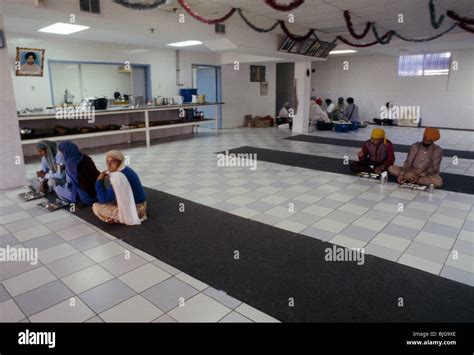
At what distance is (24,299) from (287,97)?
52.2 feet

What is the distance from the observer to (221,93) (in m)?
13.0

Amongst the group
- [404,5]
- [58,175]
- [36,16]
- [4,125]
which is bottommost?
[58,175]

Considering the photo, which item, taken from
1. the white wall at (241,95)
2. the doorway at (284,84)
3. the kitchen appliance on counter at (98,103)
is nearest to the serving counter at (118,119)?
the kitchen appliance on counter at (98,103)

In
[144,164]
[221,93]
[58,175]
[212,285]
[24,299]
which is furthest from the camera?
[221,93]

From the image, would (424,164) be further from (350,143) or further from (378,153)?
(350,143)

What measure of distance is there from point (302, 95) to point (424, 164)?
6.68 meters

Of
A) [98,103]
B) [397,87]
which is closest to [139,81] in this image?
[98,103]

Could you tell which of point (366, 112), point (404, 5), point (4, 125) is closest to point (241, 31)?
point (404, 5)

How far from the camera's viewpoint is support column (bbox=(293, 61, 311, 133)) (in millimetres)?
11711

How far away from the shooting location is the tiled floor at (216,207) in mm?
2658

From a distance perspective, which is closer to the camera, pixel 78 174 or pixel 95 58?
pixel 78 174

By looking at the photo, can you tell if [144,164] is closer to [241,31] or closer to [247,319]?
[241,31]

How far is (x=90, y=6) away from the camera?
559cm

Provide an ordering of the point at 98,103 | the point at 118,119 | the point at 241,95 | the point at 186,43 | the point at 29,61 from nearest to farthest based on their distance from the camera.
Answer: the point at 29,61 → the point at 98,103 → the point at 186,43 → the point at 118,119 → the point at 241,95
